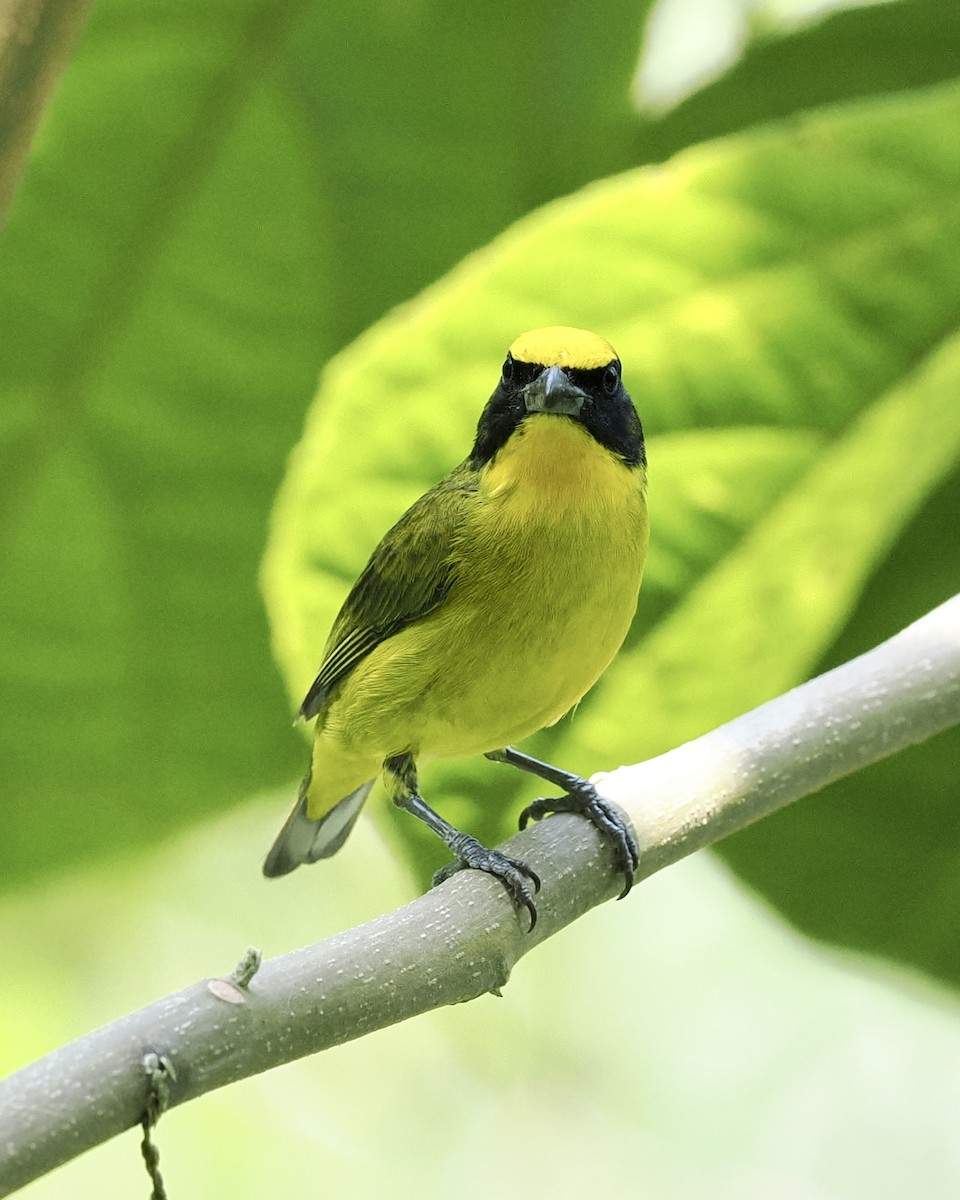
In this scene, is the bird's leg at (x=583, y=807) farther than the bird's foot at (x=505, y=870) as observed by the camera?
Yes

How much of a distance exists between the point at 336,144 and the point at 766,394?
0.93 metres

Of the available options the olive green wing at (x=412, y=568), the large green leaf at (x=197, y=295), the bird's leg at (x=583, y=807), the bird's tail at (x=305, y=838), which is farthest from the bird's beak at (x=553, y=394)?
the bird's tail at (x=305, y=838)

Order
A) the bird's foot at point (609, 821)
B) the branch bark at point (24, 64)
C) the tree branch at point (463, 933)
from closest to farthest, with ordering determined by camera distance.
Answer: the tree branch at point (463, 933), the branch bark at point (24, 64), the bird's foot at point (609, 821)

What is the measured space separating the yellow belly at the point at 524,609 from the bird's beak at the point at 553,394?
84 mm

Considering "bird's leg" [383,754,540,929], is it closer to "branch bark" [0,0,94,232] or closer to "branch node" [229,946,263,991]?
"branch node" [229,946,263,991]

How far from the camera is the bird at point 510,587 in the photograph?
72.5 inches

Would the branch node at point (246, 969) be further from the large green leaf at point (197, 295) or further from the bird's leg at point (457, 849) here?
the large green leaf at point (197, 295)

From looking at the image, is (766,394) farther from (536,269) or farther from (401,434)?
(401,434)

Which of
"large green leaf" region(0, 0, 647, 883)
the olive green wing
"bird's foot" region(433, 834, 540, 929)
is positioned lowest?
"bird's foot" region(433, 834, 540, 929)

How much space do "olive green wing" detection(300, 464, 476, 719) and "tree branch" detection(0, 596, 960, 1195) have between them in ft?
1.48

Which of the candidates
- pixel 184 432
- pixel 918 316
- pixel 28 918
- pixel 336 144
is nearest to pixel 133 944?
pixel 28 918

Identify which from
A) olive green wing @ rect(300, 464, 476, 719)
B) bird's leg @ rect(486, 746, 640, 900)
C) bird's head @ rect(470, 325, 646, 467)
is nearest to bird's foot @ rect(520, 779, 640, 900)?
bird's leg @ rect(486, 746, 640, 900)

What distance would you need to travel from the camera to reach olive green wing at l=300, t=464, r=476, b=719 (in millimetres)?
1995

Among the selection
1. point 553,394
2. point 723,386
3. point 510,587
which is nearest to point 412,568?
point 510,587
